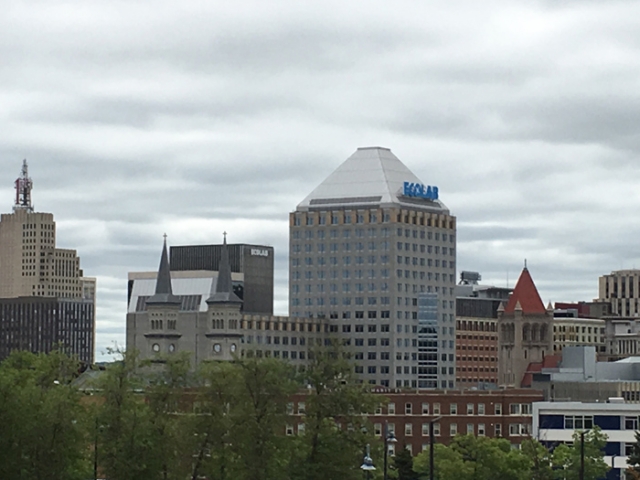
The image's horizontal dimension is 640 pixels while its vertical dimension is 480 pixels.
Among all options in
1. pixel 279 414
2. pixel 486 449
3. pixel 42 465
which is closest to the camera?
pixel 42 465

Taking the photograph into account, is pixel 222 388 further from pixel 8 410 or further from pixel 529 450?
pixel 529 450

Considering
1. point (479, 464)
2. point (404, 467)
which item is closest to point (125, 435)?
point (479, 464)

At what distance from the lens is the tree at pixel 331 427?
4897 inches

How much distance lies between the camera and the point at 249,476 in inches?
4867

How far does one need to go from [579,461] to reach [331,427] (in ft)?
166

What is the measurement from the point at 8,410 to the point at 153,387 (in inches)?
540

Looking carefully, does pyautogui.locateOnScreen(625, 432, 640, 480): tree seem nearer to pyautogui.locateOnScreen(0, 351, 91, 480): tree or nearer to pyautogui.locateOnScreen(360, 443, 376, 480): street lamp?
pyautogui.locateOnScreen(360, 443, 376, 480): street lamp

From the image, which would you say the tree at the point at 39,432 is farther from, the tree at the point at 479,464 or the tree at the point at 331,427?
the tree at the point at 479,464

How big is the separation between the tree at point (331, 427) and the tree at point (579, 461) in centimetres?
4572

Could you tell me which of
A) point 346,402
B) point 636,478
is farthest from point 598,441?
point 346,402

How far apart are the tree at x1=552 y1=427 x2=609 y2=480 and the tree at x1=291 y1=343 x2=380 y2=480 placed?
45.7m

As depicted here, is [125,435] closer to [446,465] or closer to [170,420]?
[170,420]

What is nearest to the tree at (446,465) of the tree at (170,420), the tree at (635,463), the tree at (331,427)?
the tree at (635,463)

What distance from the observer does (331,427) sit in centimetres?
12612
